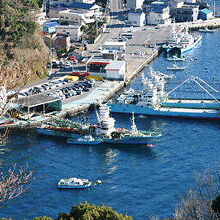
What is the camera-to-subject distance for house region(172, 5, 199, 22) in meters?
63.6

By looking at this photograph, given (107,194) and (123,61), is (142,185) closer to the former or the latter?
(107,194)

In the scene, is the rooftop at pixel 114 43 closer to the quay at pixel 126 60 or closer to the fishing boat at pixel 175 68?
the quay at pixel 126 60

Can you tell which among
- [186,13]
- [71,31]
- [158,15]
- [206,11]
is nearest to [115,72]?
[71,31]

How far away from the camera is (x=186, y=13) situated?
6378 cm

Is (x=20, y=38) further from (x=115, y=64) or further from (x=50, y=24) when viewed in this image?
(x=50, y=24)

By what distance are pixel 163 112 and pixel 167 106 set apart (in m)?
1.27

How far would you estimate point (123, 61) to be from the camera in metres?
46.2

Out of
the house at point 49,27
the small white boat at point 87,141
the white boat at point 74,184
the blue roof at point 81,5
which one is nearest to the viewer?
the white boat at point 74,184

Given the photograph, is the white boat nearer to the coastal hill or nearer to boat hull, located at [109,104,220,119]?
boat hull, located at [109,104,220,119]

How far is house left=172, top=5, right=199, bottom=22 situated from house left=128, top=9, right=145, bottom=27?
543 centimetres

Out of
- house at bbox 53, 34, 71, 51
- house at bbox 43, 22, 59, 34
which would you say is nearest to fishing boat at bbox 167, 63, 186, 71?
house at bbox 53, 34, 71, 51

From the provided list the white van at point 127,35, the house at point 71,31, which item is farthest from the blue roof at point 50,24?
the white van at point 127,35

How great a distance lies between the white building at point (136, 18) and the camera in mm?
59812

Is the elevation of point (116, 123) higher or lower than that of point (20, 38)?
lower
